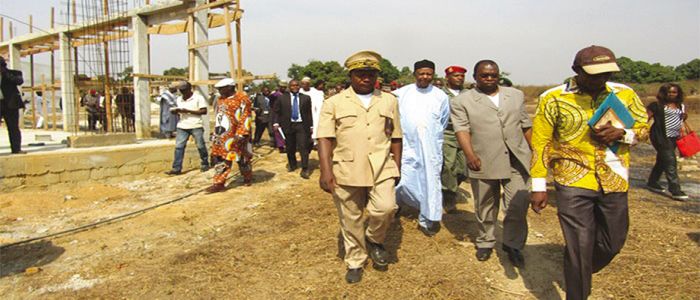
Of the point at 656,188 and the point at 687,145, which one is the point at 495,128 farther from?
the point at 656,188

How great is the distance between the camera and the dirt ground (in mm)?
3408

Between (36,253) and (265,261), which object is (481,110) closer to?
(265,261)

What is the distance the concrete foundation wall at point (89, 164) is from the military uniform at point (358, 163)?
5154mm

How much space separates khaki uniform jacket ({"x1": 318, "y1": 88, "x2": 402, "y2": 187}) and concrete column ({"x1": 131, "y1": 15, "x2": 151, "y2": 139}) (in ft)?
26.7

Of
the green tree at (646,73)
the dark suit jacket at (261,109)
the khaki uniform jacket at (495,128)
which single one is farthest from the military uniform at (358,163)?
the green tree at (646,73)

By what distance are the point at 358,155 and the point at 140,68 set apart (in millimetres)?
8462

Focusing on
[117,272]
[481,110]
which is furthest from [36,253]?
[481,110]

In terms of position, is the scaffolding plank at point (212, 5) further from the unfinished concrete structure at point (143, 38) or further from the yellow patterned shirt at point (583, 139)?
the yellow patterned shirt at point (583, 139)

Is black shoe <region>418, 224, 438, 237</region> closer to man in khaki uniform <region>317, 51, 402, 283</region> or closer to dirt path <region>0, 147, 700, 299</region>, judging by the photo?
dirt path <region>0, 147, 700, 299</region>

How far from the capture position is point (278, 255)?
4094mm

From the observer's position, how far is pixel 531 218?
202 inches

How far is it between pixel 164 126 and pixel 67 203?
445cm

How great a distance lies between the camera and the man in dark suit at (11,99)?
6.30 meters

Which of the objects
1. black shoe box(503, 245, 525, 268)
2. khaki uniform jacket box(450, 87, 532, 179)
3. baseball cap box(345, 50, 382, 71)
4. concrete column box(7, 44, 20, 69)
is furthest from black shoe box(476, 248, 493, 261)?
concrete column box(7, 44, 20, 69)
